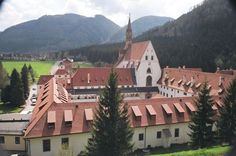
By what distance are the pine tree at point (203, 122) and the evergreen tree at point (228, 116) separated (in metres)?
0.91

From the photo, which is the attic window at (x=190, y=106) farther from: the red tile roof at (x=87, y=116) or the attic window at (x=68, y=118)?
the attic window at (x=68, y=118)

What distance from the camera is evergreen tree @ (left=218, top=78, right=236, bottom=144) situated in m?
24.6

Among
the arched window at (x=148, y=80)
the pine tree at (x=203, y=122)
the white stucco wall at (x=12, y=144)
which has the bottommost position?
the white stucco wall at (x=12, y=144)

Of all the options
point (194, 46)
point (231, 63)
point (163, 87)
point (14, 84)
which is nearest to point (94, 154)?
point (14, 84)

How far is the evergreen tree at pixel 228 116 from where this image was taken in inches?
968

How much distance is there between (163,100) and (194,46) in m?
65.1

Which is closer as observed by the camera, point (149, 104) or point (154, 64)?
point (149, 104)

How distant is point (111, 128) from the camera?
67.8 ft

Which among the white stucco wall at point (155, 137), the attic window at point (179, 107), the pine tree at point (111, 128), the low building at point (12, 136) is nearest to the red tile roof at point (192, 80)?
the attic window at point (179, 107)

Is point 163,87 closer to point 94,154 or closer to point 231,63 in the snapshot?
point 231,63

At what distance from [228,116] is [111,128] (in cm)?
1087

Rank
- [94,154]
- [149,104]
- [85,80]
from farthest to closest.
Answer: [85,80] → [149,104] → [94,154]

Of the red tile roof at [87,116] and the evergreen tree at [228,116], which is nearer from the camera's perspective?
the red tile roof at [87,116]

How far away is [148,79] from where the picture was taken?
5831 cm
